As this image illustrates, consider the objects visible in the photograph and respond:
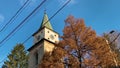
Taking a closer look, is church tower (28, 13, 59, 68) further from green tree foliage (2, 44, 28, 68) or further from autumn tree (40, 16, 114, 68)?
green tree foliage (2, 44, 28, 68)

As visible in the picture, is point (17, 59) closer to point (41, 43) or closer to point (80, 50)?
point (41, 43)

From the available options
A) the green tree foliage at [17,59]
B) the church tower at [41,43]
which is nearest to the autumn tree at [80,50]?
the church tower at [41,43]

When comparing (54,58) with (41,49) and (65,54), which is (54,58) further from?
(41,49)

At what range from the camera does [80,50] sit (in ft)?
79.0

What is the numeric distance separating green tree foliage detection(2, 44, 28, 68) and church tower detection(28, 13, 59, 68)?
5.41m

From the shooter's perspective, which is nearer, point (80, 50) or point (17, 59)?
point (80, 50)

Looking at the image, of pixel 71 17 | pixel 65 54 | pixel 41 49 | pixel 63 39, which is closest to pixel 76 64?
pixel 65 54

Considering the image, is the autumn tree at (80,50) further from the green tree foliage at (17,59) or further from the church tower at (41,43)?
the green tree foliage at (17,59)

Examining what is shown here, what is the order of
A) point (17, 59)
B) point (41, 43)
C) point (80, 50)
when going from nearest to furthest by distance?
1. point (80, 50)
2. point (41, 43)
3. point (17, 59)

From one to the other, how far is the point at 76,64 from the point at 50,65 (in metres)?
2.49

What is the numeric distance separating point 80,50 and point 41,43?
7.48m

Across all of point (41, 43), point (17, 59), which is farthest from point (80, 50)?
point (17, 59)

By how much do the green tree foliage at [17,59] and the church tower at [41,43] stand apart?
17.8 feet

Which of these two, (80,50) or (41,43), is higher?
(41,43)
